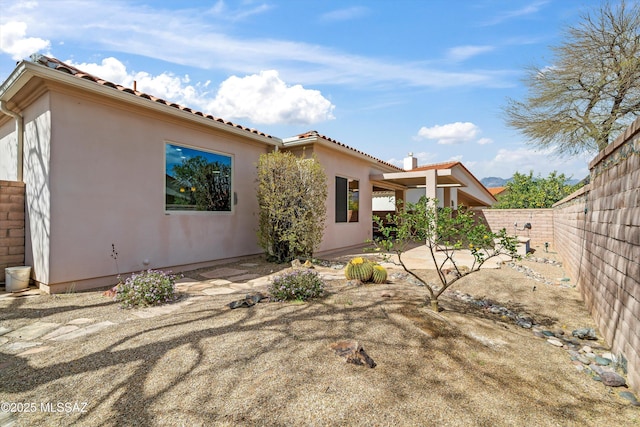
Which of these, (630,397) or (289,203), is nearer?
(630,397)

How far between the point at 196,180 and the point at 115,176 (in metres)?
1.69

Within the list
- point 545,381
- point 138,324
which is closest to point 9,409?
point 138,324

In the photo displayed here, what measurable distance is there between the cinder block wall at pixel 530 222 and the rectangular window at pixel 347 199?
7.42 metres

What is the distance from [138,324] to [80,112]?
3874 millimetres

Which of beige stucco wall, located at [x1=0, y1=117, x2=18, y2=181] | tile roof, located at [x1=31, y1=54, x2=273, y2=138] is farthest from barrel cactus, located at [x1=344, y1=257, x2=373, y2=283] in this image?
beige stucco wall, located at [x1=0, y1=117, x2=18, y2=181]

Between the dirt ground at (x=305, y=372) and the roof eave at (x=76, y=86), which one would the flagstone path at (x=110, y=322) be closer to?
the dirt ground at (x=305, y=372)

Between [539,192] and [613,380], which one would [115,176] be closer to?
[613,380]

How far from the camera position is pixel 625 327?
2.87 m

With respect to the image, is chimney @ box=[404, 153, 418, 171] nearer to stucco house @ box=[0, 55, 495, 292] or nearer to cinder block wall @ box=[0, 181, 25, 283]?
stucco house @ box=[0, 55, 495, 292]

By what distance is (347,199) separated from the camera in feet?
33.7

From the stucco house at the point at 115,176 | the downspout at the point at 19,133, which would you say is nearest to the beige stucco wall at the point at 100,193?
the stucco house at the point at 115,176

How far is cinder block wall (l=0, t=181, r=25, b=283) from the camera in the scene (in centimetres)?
534

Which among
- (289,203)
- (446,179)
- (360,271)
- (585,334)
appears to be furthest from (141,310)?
(446,179)

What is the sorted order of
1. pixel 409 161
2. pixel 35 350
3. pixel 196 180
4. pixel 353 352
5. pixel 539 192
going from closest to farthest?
1. pixel 353 352
2. pixel 35 350
3. pixel 196 180
4. pixel 539 192
5. pixel 409 161
